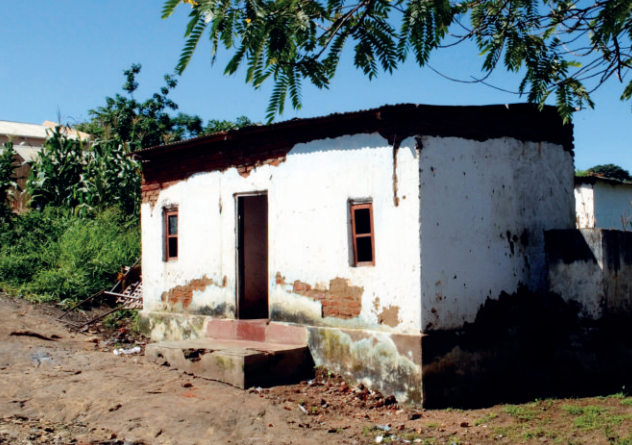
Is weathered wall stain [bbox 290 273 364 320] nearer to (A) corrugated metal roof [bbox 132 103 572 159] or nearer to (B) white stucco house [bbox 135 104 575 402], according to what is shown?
(B) white stucco house [bbox 135 104 575 402]

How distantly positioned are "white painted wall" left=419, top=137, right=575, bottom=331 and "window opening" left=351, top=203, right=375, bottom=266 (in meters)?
0.93

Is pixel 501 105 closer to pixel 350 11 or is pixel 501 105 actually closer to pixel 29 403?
pixel 350 11

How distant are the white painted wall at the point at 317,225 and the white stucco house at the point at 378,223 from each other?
0.02m

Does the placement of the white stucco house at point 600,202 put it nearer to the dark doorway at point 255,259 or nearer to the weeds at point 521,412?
the dark doorway at point 255,259

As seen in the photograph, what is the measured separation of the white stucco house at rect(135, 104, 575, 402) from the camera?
24.8 ft

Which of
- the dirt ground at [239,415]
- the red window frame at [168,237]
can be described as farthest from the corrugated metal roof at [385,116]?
the dirt ground at [239,415]

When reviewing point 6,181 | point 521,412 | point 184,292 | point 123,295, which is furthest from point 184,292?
point 6,181

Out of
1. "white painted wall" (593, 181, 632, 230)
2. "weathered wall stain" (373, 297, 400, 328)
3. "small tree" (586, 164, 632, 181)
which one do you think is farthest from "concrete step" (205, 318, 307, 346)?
"small tree" (586, 164, 632, 181)

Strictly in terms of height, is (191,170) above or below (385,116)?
below

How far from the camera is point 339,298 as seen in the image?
8.19m

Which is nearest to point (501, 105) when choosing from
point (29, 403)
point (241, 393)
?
point (241, 393)

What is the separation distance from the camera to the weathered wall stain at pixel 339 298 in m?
8.01

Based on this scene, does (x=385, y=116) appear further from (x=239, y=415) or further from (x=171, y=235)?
(x=171, y=235)

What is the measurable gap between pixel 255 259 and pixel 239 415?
13.4ft
